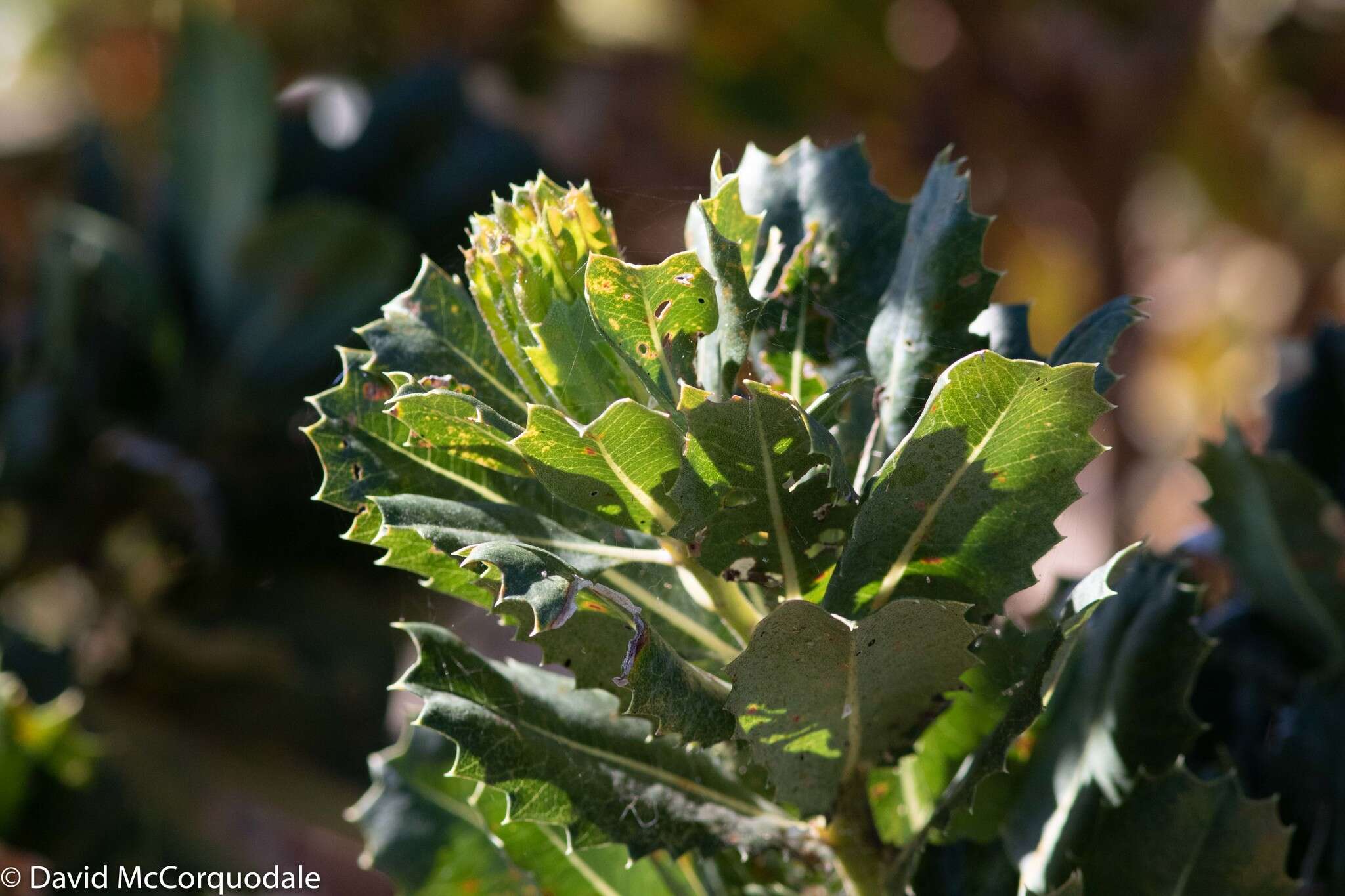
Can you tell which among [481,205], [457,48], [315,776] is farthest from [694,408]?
[457,48]

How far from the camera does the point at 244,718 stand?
4.63ft

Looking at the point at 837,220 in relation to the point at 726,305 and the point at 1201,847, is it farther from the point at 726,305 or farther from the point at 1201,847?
the point at 1201,847

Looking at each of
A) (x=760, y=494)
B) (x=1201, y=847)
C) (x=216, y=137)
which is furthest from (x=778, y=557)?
(x=216, y=137)

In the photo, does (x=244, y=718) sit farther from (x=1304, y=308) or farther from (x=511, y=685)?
(x=1304, y=308)

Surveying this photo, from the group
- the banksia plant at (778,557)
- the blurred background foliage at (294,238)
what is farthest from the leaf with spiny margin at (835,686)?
the blurred background foliage at (294,238)

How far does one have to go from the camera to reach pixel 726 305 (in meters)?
0.46

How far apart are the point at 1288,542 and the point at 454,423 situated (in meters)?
0.59

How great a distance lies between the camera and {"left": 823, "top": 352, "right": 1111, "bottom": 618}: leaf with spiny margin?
422 mm

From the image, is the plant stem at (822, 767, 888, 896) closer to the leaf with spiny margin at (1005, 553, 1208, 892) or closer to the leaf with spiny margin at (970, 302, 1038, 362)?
the leaf with spiny margin at (1005, 553, 1208, 892)

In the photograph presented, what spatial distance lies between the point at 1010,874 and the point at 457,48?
2.28 m

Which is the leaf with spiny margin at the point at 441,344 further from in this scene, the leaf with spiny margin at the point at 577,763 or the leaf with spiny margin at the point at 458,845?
the leaf with spiny margin at the point at 458,845

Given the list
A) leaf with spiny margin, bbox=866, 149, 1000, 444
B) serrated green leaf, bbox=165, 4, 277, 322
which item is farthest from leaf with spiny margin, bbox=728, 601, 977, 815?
serrated green leaf, bbox=165, 4, 277, 322

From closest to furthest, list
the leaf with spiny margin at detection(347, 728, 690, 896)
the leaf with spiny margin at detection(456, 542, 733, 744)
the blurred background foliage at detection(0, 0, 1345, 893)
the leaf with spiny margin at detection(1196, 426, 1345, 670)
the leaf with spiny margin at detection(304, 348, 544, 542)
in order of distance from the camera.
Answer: the leaf with spiny margin at detection(456, 542, 733, 744)
the leaf with spiny margin at detection(304, 348, 544, 542)
the leaf with spiny margin at detection(347, 728, 690, 896)
the leaf with spiny margin at detection(1196, 426, 1345, 670)
the blurred background foliage at detection(0, 0, 1345, 893)

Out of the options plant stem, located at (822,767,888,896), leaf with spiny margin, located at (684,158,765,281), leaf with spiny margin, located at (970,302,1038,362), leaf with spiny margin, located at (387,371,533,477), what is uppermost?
leaf with spiny margin, located at (684,158,765,281)
